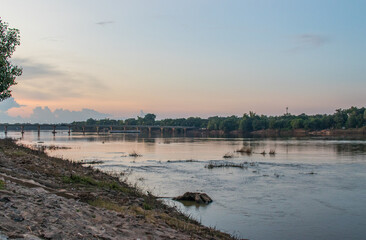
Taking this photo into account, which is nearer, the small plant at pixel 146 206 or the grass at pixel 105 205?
the grass at pixel 105 205

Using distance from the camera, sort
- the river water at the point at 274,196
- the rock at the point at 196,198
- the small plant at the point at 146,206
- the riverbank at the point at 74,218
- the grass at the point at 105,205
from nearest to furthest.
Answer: the riverbank at the point at 74,218
the grass at the point at 105,205
the small plant at the point at 146,206
the river water at the point at 274,196
the rock at the point at 196,198

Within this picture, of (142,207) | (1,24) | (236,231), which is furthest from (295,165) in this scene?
(1,24)

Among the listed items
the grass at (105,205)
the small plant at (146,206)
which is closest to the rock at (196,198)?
the small plant at (146,206)

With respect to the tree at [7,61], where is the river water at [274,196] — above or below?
below

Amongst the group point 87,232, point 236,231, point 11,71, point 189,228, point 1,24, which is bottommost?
point 236,231

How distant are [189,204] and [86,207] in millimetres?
11922

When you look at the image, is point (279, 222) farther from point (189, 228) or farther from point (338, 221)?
point (189, 228)

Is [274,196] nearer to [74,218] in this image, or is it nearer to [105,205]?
[105,205]

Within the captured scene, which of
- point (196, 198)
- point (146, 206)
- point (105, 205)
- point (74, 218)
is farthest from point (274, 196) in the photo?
point (74, 218)

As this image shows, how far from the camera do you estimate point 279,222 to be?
2217 centimetres

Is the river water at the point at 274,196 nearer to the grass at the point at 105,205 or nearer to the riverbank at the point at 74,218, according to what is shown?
the riverbank at the point at 74,218

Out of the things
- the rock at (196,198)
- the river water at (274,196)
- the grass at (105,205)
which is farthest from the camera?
the rock at (196,198)

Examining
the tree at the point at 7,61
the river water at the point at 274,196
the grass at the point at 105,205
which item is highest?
the tree at the point at 7,61

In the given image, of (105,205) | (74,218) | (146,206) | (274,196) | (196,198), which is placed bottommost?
(274,196)
